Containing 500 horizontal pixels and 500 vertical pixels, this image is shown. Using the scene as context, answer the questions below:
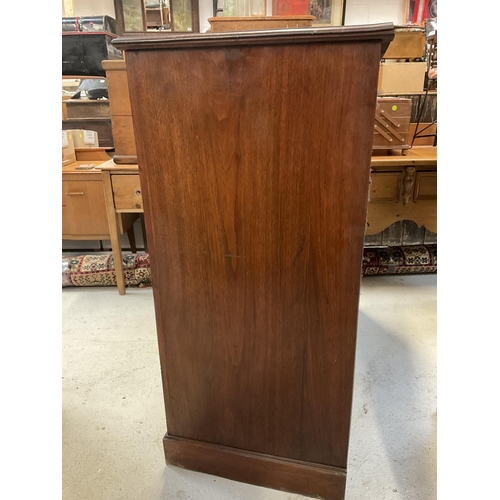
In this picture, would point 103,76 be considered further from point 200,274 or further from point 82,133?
point 200,274

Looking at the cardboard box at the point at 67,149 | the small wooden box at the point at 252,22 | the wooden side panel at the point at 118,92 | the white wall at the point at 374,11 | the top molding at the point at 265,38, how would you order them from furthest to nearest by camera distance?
1. the white wall at the point at 374,11
2. the cardboard box at the point at 67,149
3. the wooden side panel at the point at 118,92
4. the small wooden box at the point at 252,22
5. the top molding at the point at 265,38

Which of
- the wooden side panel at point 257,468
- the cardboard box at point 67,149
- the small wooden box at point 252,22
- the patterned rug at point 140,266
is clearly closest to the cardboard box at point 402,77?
the patterned rug at point 140,266

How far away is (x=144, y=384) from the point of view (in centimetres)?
155

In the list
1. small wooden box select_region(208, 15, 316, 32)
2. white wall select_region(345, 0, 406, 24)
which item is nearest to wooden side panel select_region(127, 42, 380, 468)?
small wooden box select_region(208, 15, 316, 32)

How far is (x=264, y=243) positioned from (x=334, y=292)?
0.19 m

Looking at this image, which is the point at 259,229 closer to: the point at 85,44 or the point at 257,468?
the point at 257,468

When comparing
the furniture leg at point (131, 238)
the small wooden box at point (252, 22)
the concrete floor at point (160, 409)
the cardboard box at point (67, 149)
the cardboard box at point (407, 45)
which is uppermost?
the cardboard box at point (407, 45)

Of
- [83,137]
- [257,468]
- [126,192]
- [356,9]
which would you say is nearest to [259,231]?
[257,468]

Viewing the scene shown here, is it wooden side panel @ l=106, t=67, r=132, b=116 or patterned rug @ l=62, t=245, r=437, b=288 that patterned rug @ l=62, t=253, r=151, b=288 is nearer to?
patterned rug @ l=62, t=245, r=437, b=288

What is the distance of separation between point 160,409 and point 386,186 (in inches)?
58.3

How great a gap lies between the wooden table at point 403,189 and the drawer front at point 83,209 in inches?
58.8

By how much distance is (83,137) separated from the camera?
95.3 inches

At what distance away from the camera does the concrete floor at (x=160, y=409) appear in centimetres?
113

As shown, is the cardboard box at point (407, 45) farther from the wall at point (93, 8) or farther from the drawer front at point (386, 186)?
the wall at point (93, 8)
